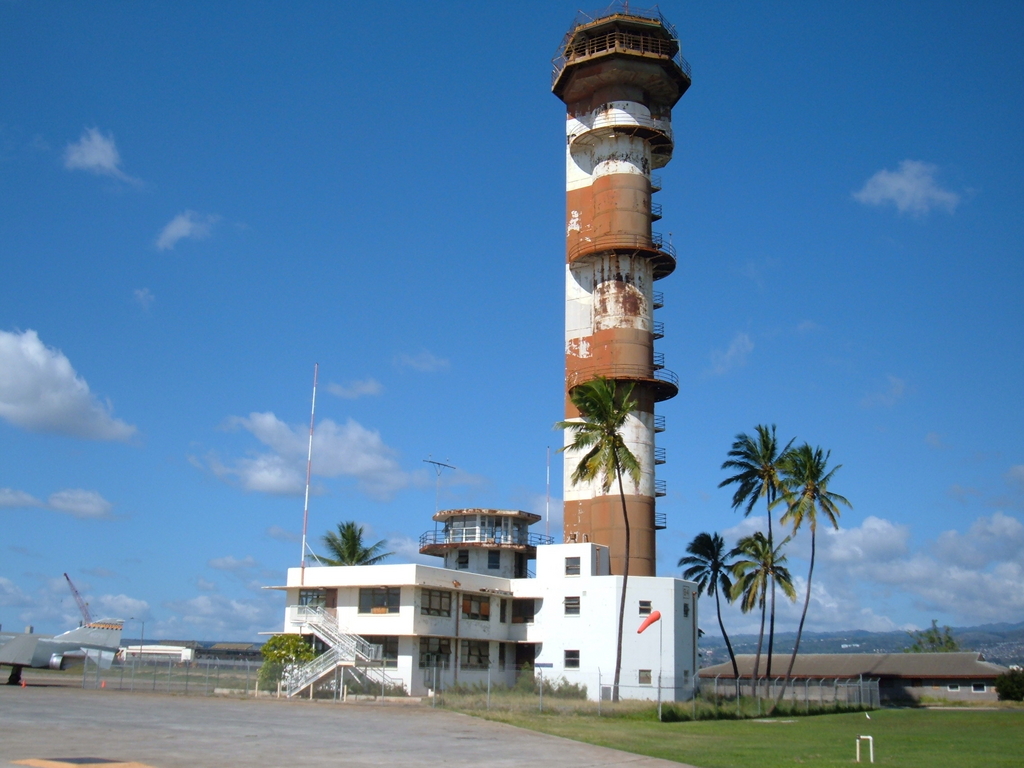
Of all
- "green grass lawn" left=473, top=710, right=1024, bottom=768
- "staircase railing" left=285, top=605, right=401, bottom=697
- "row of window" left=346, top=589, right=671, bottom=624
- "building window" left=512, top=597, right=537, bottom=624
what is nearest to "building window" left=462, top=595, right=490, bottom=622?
"row of window" left=346, top=589, right=671, bottom=624

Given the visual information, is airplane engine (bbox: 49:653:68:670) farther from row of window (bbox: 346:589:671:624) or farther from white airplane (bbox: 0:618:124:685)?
row of window (bbox: 346:589:671:624)

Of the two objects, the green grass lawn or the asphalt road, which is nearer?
the asphalt road

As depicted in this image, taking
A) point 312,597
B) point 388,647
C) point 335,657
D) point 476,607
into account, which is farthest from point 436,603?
point 312,597

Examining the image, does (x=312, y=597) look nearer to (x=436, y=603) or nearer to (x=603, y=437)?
(x=436, y=603)

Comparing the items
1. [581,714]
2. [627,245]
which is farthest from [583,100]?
[581,714]

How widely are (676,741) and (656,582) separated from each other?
20.5 meters

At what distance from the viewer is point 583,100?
216 ft

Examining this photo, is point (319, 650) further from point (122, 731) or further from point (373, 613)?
point (122, 731)

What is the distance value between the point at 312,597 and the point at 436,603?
687 cm

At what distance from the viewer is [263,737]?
82.0 ft

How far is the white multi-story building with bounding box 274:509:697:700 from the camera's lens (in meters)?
47.6

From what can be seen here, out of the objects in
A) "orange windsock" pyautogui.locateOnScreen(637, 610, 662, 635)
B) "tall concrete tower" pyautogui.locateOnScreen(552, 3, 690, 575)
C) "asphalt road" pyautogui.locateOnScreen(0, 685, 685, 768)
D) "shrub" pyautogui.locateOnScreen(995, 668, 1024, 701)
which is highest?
"tall concrete tower" pyautogui.locateOnScreen(552, 3, 690, 575)

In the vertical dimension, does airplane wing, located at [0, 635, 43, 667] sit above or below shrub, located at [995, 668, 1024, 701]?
above

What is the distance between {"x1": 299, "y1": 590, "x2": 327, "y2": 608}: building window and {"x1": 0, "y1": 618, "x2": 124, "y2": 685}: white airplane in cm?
1008
